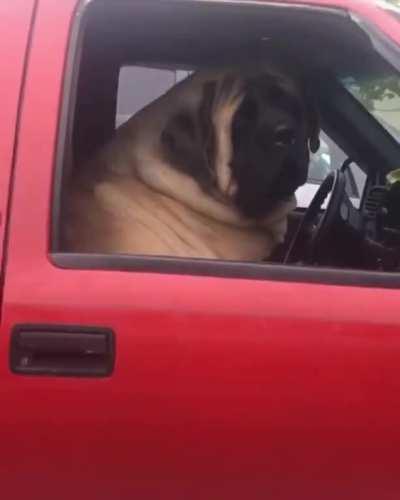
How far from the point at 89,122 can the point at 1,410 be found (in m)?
1.27

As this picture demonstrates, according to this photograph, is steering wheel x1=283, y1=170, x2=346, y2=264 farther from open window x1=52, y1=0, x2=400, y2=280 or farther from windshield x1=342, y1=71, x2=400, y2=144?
windshield x1=342, y1=71, x2=400, y2=144

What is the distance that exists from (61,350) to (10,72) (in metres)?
0.61

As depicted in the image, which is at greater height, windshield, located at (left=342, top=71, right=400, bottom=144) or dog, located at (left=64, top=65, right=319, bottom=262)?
windshield, located at (left=342, top=71, right=400, bottom=144)

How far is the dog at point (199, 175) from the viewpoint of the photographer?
7.75 feet

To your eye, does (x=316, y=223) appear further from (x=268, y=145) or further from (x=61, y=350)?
(x=61, y=350)

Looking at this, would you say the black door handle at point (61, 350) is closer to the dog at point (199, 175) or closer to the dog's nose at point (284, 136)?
the dog at point (199, 175)

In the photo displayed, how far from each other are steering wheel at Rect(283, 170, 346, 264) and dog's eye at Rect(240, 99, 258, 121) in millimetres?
414

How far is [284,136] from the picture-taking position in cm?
257

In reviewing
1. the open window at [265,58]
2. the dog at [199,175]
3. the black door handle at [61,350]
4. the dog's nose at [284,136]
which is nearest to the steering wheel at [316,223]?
the open window at [265,58]

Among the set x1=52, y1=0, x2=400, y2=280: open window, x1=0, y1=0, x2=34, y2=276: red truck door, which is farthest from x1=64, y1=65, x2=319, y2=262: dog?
x1=0, y1=0, x2=34, y2=276: red truck door

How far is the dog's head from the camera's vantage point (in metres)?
2.45

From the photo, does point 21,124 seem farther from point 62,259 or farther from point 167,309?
point 167,309

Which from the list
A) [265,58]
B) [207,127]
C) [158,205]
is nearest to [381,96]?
[265,58]

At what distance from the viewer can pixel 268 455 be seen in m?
2.00
